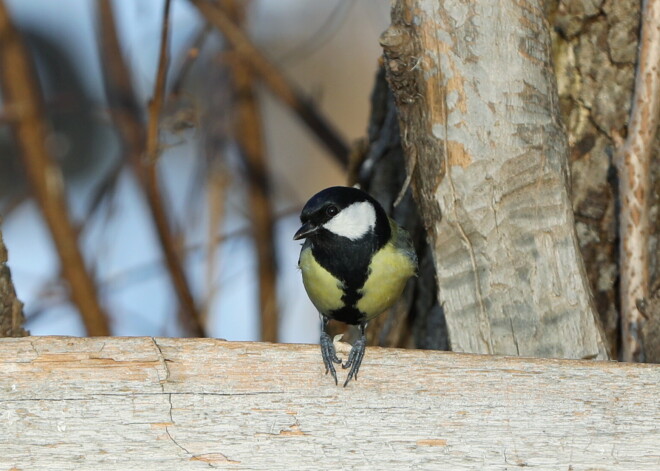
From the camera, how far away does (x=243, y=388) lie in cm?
124

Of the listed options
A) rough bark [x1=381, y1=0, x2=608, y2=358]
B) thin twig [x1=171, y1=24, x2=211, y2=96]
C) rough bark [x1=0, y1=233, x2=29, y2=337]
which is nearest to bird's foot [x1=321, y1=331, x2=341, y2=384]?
rough bark [x1=381, y1=0, x2=608, y2=358]

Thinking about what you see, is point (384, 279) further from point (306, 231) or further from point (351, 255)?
point (306, 231)

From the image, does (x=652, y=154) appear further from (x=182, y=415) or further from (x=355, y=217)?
(x=182, y=415)

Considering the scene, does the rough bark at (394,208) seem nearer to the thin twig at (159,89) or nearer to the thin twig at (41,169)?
the thin twig at (159,89)

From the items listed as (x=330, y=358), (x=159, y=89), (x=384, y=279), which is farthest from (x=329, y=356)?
(x=159, y=89)

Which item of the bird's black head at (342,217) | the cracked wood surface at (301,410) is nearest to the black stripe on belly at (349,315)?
the bird's black head at (342,217)

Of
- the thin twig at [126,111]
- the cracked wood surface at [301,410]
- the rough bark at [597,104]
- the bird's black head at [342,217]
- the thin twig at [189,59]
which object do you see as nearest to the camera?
the cracked wood surface at [301,410]

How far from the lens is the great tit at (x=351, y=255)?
1.63 m

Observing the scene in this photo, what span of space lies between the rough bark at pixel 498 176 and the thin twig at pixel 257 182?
32.2 inches

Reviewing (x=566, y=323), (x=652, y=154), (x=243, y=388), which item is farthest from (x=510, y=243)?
(x=243, y=388)

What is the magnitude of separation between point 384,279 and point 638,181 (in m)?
0.53

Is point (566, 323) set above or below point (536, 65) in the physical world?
below

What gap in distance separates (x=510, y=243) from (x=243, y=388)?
54 cm

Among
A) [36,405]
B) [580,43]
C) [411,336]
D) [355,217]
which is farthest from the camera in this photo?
[411,336]
